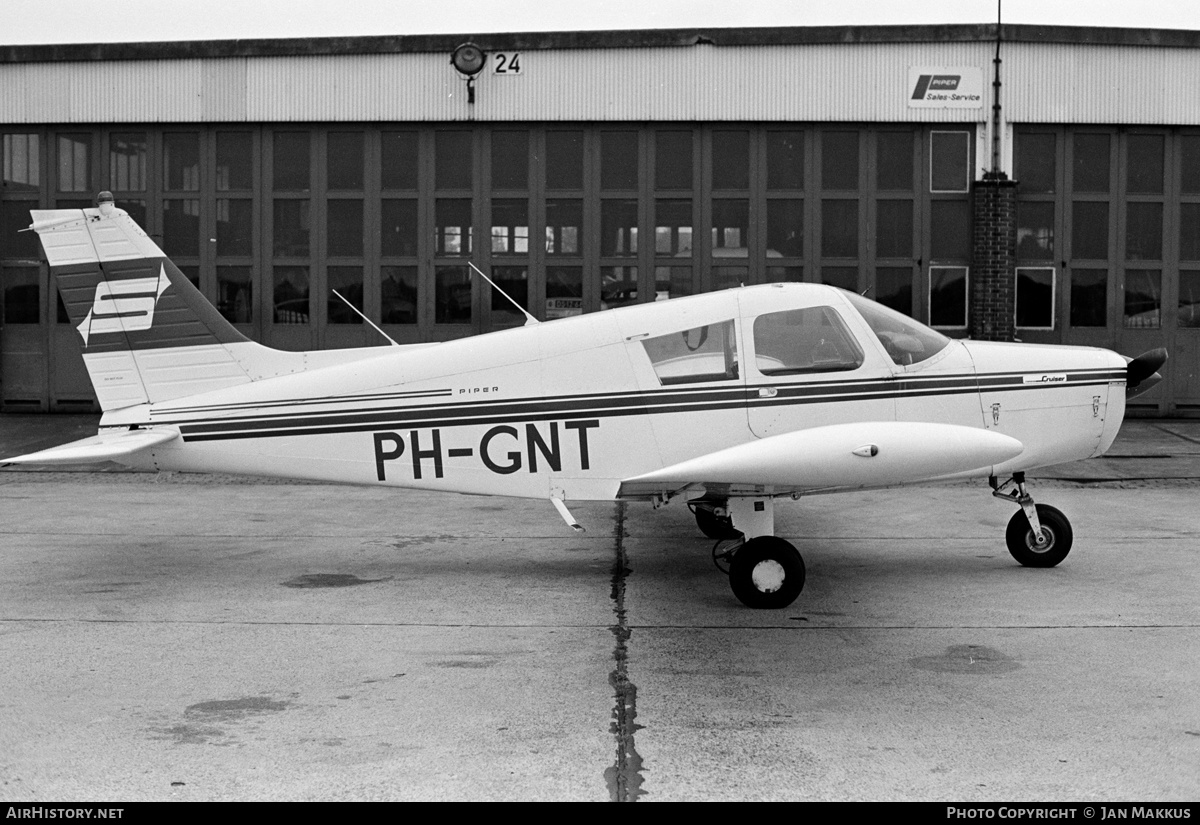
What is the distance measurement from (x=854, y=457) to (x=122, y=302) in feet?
17.5

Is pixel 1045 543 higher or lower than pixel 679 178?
lower

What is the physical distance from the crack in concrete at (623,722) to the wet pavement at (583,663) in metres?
0.02

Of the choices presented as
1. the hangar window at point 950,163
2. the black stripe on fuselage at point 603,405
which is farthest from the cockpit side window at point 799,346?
the hangar window at point 950,163

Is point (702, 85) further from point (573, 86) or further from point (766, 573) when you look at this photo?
point (766, 573)

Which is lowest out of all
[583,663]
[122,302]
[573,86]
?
[583,663]

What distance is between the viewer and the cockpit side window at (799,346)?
8.02 m

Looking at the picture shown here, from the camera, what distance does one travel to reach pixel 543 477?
321 inches

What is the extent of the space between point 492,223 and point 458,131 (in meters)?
1.42

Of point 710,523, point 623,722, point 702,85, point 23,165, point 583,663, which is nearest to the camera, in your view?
point 623,722

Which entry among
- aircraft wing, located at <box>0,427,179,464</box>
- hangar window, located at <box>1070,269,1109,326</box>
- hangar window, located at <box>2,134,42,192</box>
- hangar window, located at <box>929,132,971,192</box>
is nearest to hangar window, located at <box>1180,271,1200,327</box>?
hangar window, located at <box>1070,269,1109,326</box>

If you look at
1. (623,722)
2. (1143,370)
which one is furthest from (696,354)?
(623,722)

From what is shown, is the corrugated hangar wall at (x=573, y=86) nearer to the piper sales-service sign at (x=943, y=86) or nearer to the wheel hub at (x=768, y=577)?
the piper sales-service sign at (x=943, y=86)

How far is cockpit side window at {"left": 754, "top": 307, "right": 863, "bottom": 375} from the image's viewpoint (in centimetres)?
802

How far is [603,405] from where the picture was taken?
8086 millimetres
